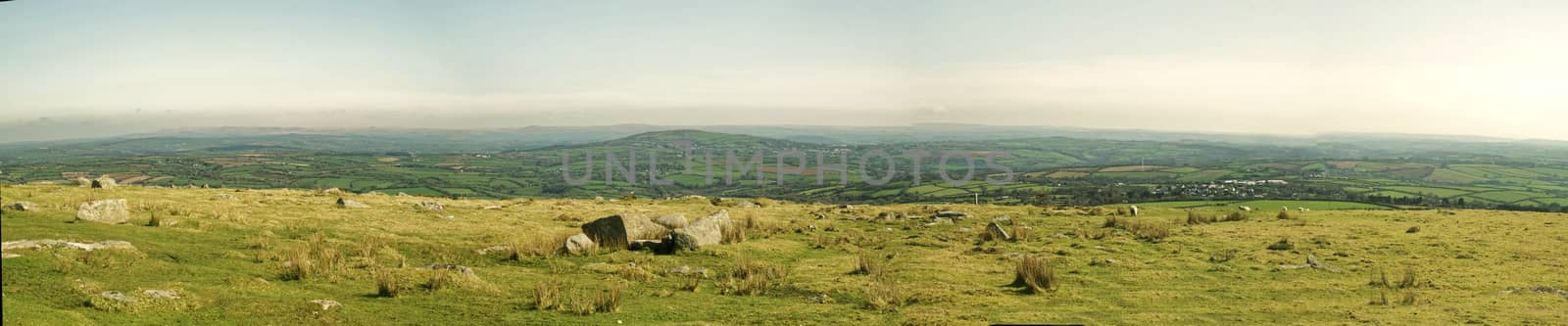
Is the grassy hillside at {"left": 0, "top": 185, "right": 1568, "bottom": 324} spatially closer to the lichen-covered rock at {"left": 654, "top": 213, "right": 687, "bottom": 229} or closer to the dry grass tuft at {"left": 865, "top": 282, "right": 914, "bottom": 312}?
the dry grass tuft at {"left": 865, "top": 282, "right": 914, "bottom": 312}

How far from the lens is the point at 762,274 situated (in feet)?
45.5

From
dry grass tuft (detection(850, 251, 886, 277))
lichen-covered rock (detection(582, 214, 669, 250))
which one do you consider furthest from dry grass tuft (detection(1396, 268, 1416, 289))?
lichen-covered rock (detection(582, 214, 669, 250))

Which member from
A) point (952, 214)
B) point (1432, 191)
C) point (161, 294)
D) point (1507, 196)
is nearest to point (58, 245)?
point (161, 294)

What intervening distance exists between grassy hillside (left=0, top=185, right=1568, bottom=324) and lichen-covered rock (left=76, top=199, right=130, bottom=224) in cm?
56

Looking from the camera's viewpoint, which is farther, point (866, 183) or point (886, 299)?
point (866, 183)

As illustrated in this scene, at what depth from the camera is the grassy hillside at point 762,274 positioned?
34.8 ft

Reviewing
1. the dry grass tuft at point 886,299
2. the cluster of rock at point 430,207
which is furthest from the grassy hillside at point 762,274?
the cluster of rock at point 430,207

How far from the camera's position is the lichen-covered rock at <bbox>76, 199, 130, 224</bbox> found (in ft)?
53.2

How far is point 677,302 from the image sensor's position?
11.9 meters

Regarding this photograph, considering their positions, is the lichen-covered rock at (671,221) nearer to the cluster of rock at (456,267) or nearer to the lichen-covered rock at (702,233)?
the lichen-covered rock at (702,233)

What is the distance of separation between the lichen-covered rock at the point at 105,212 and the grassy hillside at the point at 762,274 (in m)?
0.56

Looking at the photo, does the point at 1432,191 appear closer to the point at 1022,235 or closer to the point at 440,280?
the point at 1022,235

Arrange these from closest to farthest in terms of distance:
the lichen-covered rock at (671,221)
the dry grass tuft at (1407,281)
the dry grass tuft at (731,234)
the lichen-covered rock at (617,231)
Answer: the dry grass tuft at (1407,281) → the lichen-covered rock at (617,231) → the dry grass tuft at (731,234) → the lichen-covered rock at (671,221)

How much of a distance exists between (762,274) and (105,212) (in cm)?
1503
